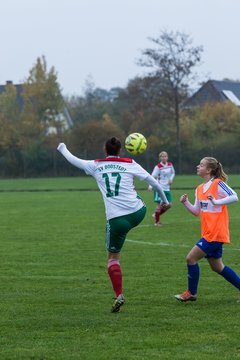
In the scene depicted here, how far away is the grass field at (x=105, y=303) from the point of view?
7500 mm

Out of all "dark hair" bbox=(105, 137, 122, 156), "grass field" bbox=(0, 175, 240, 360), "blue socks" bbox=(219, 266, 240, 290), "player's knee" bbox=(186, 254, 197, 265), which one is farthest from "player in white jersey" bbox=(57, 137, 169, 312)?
"blue socks" bbox=(219, 266, 240, 290)

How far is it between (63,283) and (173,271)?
194 cm

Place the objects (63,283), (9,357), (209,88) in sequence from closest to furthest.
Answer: (9,357), (63,283), (209,88)

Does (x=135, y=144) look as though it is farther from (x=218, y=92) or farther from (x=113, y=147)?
(x=218, y=92)

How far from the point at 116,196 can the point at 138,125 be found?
61.1m

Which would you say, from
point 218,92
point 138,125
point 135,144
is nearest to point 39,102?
point 138,125

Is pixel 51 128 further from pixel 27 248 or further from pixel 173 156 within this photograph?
pixel 27 248

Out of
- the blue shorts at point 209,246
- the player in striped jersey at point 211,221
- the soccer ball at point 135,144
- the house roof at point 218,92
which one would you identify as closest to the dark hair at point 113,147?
the soccer ball at point 135,144

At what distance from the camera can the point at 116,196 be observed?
946 cm

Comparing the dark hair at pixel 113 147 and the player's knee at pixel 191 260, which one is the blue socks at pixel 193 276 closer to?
the player's knee at pixel 191 260

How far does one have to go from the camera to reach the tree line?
2544 inches

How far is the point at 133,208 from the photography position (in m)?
9.49

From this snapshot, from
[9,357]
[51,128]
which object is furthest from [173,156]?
[9,357]

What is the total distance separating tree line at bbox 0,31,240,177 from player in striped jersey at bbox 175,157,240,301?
52.3 metres
